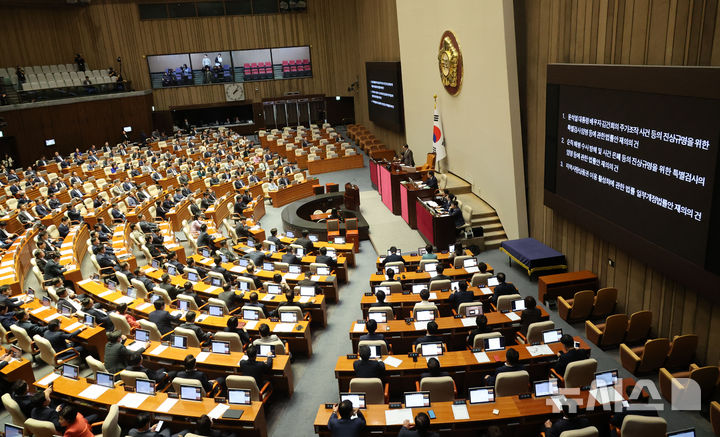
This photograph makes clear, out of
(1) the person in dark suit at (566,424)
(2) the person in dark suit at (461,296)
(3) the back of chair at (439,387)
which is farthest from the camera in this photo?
(2) the person in dark suit at (461,296)

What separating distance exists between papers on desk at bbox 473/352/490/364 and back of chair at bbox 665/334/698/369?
2.79m

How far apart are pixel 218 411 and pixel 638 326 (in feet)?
22.2

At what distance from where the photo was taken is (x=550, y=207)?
11.2 metres

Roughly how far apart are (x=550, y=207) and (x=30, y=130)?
2550cm

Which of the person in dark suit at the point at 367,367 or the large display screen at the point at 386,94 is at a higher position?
the large display screen at the point at 386,94

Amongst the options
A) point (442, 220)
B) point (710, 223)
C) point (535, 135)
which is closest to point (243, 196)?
point (442, 220)

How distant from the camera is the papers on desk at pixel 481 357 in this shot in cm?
726

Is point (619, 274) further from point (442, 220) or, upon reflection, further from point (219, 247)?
point (219, 247)

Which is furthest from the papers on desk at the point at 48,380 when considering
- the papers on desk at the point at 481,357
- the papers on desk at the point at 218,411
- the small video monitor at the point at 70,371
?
the papers on desk at the point at 481,357

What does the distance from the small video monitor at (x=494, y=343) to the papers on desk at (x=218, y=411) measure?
3.76 metres

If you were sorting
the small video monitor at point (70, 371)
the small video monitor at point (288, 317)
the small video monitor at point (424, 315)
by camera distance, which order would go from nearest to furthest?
1. the small video monitor at point (70, 371)
2. the small video monitor at point (424, 315)
3. the small video monitor at point (288, 317)

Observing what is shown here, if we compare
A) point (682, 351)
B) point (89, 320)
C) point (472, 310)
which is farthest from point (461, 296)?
point (89, 320)

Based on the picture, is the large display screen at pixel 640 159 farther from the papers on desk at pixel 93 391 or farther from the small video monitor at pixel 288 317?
the papers on desk at pixel 93 391

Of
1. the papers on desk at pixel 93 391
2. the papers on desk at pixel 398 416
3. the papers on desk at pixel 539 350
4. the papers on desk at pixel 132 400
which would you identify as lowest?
the papers on desk at pixel 132 400
